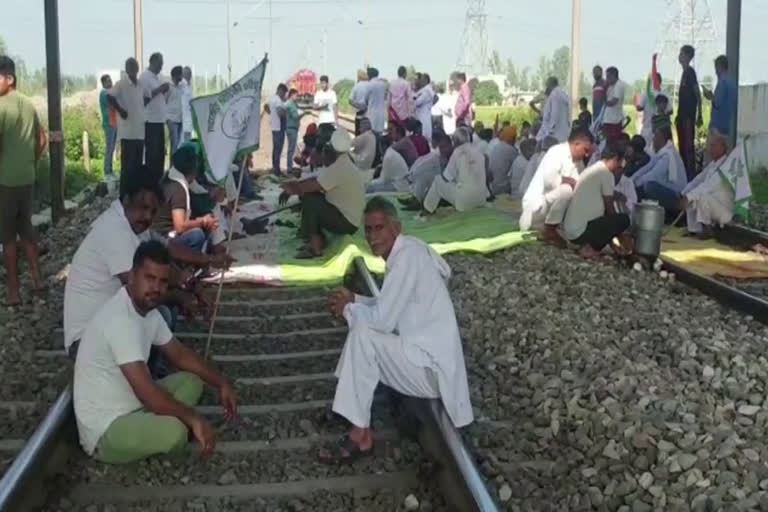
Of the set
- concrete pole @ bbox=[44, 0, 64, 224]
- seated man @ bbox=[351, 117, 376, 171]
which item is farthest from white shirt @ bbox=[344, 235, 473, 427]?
seated man @ bbox=[351, 117, 376, 171]

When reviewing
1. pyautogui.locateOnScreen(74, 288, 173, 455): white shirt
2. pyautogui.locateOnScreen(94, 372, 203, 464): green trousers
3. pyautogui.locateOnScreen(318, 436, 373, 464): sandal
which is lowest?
pyautogui.locateOnScreen(318, 436, 373, 464): sandal

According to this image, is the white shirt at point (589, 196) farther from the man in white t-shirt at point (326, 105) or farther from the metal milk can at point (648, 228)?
the man in white t-shirt at point (326, 105)

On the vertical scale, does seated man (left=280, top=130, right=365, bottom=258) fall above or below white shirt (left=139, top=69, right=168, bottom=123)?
below

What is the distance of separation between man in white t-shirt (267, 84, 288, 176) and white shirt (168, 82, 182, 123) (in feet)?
8.42

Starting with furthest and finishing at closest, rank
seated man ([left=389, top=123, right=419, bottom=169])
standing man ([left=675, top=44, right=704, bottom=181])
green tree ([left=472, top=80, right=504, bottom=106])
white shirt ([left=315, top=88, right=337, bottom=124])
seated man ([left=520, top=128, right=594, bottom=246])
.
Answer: green tree ([left=472, top=80, right=504, bottom=106]) → white shirt ([left=315, top=88, right=337, bottom=124]) → seated man ([left=389, top=123, right=419, bottom=169]) → standing man ([left=675, top=44, right=704, bottom=181]) → seated man ([left=520, top=128, right=594, bottom=246])

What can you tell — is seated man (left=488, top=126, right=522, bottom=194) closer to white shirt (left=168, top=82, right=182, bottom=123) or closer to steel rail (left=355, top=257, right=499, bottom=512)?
white shirt (left=168, top=82, right=182, bottom=123)

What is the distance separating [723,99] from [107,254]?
11.2 m

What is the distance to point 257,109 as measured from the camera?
24.9 feet

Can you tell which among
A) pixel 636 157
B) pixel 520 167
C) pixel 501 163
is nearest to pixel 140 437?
pixel 636 157

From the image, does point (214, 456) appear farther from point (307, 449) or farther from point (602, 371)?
point (602, 371)

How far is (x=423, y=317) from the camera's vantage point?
4930 mm

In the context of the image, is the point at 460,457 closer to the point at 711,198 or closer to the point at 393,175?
the point at 711,198

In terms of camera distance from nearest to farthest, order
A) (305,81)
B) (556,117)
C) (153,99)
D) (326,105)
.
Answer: (153,99) < (556,117) < (326,105) < (305,81)

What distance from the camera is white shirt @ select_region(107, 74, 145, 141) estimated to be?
49.6ft
